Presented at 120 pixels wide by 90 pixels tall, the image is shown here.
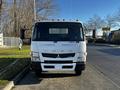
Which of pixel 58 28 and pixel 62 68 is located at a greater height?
pixel 58 28

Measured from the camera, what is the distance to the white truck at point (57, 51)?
1444 cm

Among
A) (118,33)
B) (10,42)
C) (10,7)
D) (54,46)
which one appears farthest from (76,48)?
(118,33)

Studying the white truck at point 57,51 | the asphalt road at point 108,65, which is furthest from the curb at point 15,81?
the asphalt road at point 108,65

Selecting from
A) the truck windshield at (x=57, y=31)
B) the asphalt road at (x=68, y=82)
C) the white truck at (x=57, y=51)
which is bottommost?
the asphalt road at (x=68, y=82)

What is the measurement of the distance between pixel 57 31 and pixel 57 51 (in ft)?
4.09

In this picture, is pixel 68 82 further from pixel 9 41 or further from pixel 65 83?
pixel 9 41

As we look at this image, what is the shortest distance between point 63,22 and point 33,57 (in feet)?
7.00

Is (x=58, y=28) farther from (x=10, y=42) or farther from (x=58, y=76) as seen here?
(x=10, y=42)

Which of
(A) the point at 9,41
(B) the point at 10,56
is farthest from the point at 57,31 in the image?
(A) the point at 9,41

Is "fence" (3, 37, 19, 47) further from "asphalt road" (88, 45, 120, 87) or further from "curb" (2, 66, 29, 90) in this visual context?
"curb" (2, 66, 29, 90)

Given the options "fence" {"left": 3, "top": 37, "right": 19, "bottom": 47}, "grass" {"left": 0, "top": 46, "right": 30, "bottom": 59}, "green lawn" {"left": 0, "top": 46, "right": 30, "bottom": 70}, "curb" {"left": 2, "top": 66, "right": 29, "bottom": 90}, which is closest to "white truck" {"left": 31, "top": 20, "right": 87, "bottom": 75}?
"curb" {"left": 2, "top": 66, "right": 29, "bottom": 90}

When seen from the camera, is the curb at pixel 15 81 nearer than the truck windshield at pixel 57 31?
A: Yes

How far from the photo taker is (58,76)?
15609 mm

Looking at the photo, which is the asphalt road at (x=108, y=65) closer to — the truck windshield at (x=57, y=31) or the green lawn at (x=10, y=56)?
the truck windshield at (x=57, y=31)
